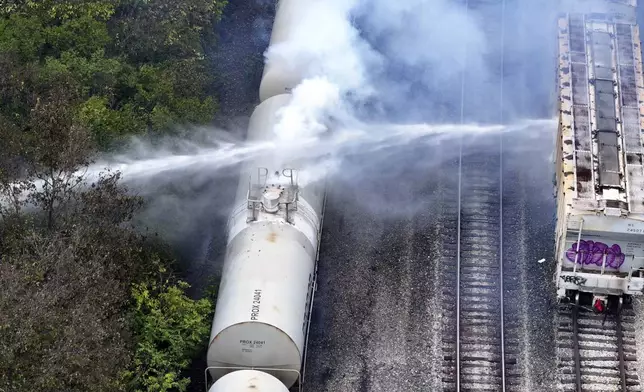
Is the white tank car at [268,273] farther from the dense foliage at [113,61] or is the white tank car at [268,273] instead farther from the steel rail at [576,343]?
the steel rail at [576,343]

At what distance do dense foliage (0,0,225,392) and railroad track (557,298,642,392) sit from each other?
8072 millimetres

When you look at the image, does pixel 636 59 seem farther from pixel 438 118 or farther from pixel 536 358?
pixel 536 358

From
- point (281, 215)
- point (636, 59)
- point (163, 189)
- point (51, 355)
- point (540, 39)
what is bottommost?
point (51, 355)

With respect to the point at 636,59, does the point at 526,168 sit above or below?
below

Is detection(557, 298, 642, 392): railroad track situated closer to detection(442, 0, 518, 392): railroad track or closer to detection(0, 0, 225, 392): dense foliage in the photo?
detection(442, 0, 518, 392): railroad track

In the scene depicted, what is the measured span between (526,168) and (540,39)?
23.5ft

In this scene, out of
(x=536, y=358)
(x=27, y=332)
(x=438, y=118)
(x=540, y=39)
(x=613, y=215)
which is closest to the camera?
(x=27, y=332)

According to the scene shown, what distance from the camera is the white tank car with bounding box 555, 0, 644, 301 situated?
21.1 m

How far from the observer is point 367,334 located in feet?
74.7

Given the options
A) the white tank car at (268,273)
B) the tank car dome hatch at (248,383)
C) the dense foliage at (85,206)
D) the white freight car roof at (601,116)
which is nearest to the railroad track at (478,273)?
the white freight car roof at (601,116)

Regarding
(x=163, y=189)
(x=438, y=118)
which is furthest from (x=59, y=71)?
(x=438, y=118)

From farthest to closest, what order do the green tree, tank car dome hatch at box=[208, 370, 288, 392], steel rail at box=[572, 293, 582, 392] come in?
steel rail at box=[572, 293, 582, 392]
the green tree
tank car dome hatch at box=[208, 370, 288, 392]

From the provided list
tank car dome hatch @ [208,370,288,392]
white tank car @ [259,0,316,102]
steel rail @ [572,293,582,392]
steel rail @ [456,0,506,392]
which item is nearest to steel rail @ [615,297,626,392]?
steel rail @ [572,293,582,392]

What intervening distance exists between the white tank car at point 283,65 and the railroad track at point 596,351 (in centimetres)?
876
